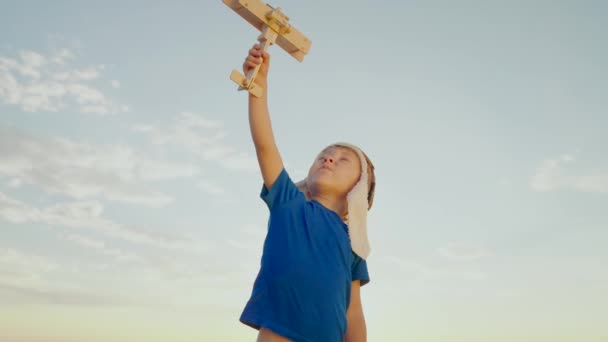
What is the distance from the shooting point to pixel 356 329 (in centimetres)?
426

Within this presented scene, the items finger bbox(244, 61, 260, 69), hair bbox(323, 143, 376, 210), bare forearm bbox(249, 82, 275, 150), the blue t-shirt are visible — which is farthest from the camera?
hair bbox(323, 143, 376, 210)

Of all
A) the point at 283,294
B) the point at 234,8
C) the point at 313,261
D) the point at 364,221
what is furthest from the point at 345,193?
the point at 234,8

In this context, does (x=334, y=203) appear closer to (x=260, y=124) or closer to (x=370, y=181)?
(x=370, y=181)

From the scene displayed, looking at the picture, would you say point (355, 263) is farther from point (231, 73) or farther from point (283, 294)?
point (231, 73)

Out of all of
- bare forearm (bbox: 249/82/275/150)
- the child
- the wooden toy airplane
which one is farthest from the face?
the wooden toy airplane

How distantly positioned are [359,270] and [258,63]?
1669mm

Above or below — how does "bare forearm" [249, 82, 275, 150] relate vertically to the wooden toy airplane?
below

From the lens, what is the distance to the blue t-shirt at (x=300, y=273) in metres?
3.55

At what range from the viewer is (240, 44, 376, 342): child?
11.7 feet

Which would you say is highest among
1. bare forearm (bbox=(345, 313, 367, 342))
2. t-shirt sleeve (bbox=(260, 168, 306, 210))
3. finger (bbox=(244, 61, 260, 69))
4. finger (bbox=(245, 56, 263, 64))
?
finger (bbox=(245, 56, 263, 64))

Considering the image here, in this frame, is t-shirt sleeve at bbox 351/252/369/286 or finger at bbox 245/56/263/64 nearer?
finger at bbox 245/56/263/64

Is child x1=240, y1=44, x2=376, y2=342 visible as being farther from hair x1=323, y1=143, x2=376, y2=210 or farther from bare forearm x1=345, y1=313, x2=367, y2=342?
hair x1=323, y1=143, x2=376, y2=210

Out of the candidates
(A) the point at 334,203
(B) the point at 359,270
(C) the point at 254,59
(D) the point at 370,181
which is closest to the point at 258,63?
(C) the point at 254,59

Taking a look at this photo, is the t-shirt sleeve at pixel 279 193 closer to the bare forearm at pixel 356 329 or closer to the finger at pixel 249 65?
the finger at pixel 249 65
